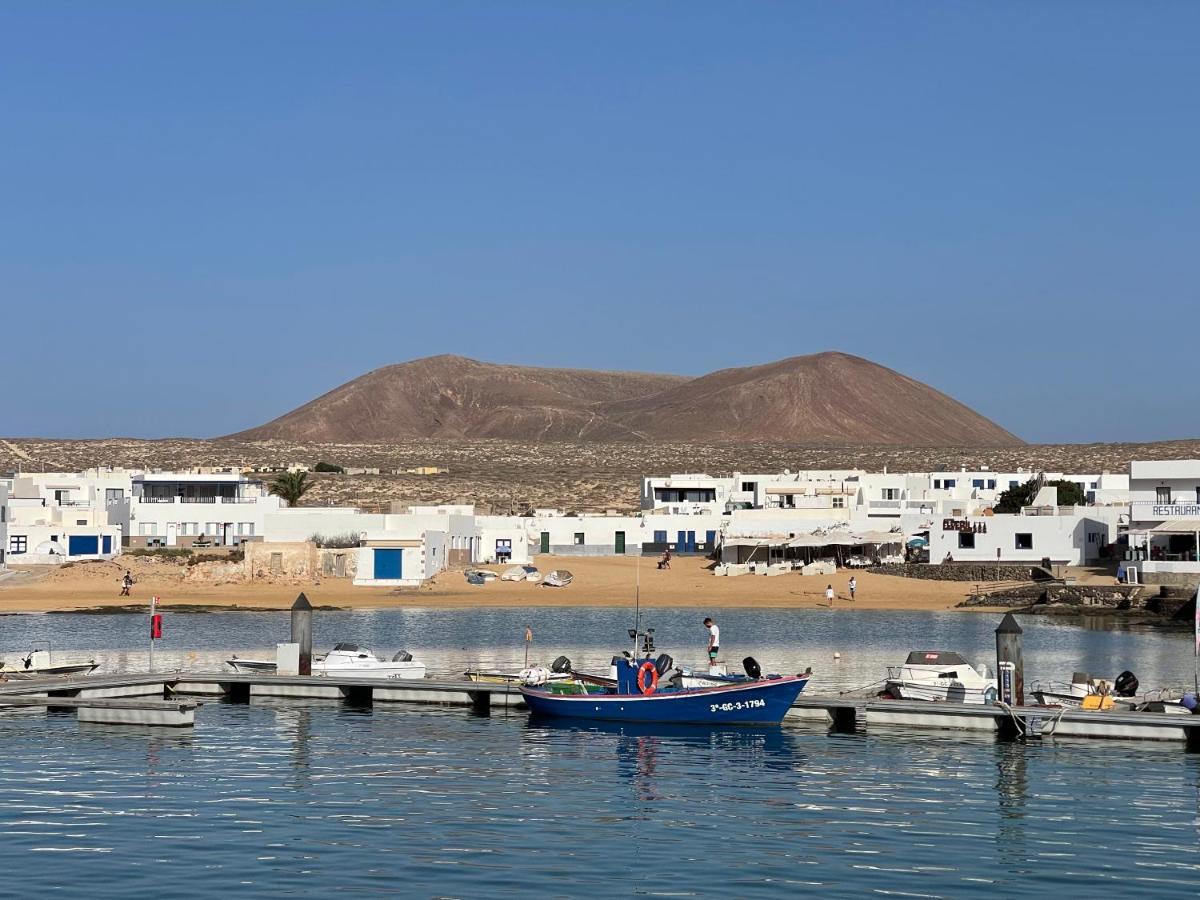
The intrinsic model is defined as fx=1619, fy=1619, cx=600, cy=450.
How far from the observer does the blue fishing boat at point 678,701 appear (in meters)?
38.8

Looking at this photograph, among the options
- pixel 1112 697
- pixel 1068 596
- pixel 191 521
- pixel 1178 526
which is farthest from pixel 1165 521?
pixel 191 521

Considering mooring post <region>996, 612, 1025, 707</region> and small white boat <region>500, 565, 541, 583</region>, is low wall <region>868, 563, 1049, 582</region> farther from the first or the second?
mooring post <region>996, 612, 1025, 707</region>

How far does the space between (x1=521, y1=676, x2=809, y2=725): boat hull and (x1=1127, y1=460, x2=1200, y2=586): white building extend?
152ft

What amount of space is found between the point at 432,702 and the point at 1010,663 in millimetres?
15142

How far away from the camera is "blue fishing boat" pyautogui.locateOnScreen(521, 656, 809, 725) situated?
1528 inches

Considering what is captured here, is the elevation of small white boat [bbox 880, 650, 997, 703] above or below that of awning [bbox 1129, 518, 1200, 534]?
below

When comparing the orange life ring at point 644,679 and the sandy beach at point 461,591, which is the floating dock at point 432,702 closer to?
the orange life ring at point 644,679

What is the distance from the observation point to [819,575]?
3698 inches

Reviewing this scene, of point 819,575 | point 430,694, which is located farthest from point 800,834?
point 819,575

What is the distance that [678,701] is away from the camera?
128 ft

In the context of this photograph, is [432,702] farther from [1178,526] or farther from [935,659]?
[1178,526]

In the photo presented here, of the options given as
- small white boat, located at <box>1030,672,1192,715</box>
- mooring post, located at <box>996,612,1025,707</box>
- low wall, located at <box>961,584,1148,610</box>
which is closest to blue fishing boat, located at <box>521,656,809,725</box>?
mooring post, located at <box>996,612,1025,707</box>

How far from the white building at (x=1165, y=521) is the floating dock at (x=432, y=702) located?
4421 centimetres

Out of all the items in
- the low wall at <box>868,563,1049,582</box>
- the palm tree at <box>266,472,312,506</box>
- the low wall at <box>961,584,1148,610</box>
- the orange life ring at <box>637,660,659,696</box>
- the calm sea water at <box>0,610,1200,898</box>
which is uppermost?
the palm tree at <box>266,472,312,506</box>
